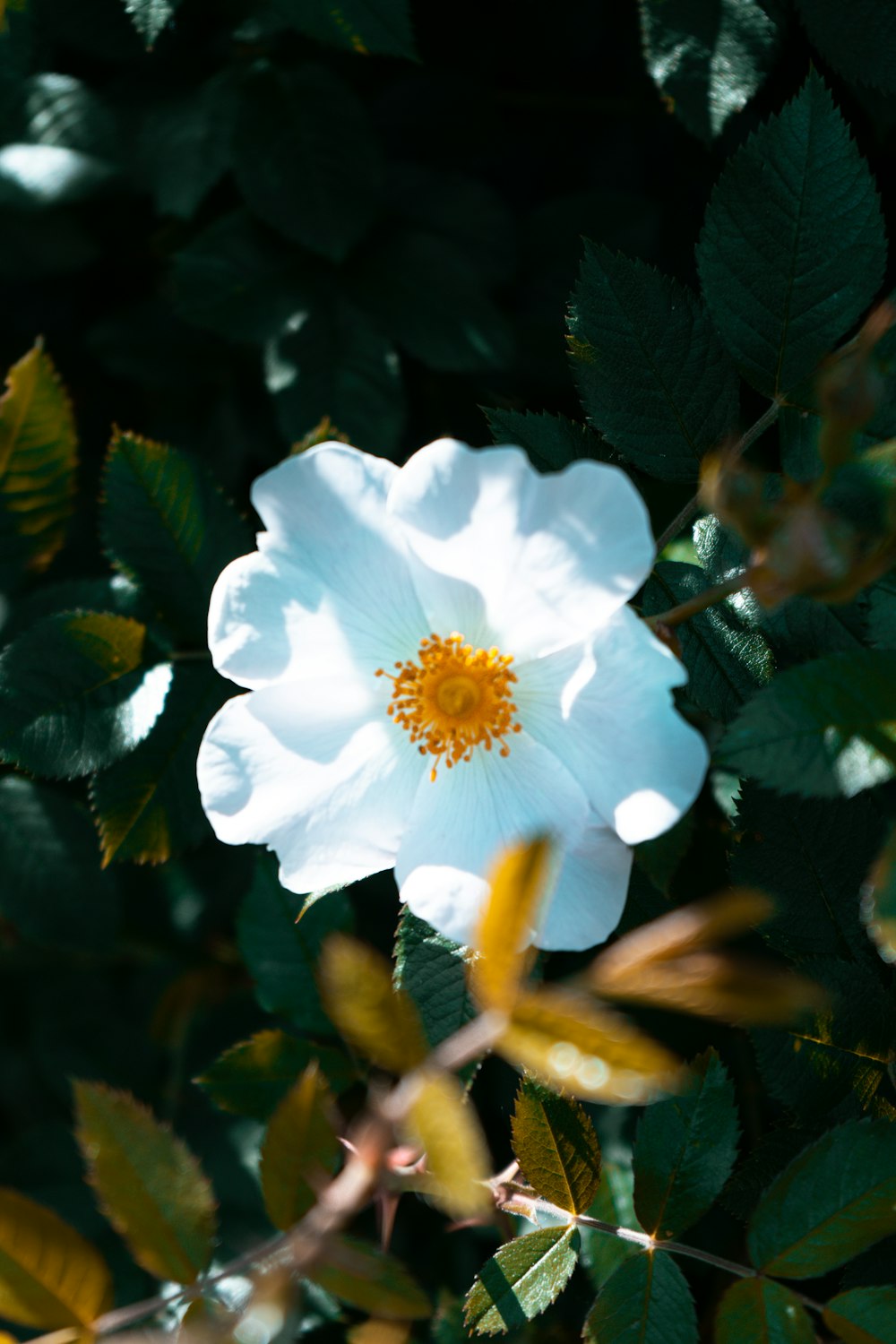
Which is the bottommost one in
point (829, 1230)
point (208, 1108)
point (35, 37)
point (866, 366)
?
point (208, 1108)

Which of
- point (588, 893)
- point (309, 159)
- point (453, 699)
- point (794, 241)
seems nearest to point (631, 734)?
point (588, 893)

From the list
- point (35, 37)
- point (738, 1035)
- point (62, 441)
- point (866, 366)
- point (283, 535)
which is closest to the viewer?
point (866, 366)

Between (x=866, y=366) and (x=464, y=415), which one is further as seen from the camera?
(x=464, y=415)

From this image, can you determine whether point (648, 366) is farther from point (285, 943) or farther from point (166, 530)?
point (285, 943)

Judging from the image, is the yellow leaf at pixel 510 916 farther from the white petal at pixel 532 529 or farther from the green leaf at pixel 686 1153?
the green leaf at pixel 686 1153

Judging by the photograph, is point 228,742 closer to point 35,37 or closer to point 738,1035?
point 738,1035

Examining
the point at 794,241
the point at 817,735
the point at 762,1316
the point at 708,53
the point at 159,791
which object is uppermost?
the point at 708,53

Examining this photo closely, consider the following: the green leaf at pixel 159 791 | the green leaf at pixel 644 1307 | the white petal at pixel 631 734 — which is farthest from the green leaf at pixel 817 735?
the green leaf at pixel 159 791

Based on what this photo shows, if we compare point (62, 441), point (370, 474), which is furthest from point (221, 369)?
point (370, 474)
